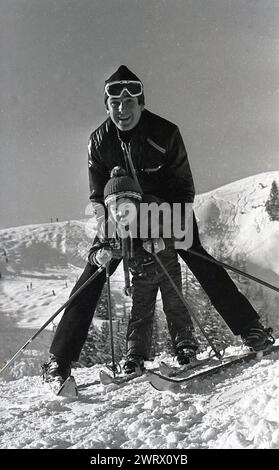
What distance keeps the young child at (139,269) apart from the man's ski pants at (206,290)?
0.74 ft

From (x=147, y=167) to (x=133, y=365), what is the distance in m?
1.94

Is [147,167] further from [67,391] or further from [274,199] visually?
[274,199]

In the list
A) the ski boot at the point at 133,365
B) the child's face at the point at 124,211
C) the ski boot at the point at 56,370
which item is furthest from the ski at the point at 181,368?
the child's face at the point at 124,211

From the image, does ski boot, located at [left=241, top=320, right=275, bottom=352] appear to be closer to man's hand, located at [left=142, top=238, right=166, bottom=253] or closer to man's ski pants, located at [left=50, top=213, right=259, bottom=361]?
man's ski pants, located at [left=50, top=213, right=259, bottom=361]

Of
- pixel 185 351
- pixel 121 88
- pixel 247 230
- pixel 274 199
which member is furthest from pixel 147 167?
pixel 247 230

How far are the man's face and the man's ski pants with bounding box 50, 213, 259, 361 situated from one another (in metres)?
1.23

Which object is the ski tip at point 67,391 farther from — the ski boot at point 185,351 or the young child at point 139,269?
the ski boot at point 185,351

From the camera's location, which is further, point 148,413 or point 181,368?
point 181,368

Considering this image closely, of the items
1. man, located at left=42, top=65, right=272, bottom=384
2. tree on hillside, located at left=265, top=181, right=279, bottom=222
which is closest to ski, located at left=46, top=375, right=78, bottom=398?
man, located at left=42, top=65, right=272, bottom=384

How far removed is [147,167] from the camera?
4.53 meters

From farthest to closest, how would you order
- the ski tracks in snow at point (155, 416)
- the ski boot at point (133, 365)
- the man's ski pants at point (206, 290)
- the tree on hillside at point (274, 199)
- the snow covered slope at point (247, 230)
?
the snow covered slope at point (247, 230) → the tree on hillside at point (274, 199) → the ski boot at point (133, 365) → the man's ski pants at point (206, 290) → the ski tracks in snow at point (155, 416)

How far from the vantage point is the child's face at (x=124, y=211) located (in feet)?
13.2

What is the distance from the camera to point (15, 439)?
2795 millimetres
